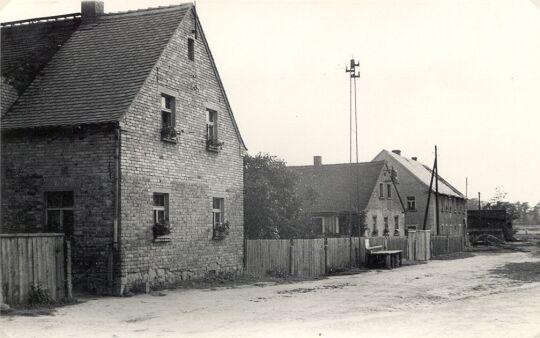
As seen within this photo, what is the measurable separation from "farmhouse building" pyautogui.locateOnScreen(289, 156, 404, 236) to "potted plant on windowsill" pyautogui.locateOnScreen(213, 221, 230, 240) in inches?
806

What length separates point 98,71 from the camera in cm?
1827

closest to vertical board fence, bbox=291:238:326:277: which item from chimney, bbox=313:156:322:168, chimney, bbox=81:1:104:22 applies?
chimney, bbox=81:1:104:22

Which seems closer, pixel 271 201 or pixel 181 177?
pixel 181 177

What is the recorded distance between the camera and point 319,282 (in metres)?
21.7

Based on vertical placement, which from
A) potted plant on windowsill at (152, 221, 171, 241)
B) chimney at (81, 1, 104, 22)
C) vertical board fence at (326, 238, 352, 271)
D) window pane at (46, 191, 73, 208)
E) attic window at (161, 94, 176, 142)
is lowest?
vertical board fence at (326, 238, 352, 271)

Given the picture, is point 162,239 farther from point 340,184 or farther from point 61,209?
point 340,184

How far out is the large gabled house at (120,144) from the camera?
640 inches

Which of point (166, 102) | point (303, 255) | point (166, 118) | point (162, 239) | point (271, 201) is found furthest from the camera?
point (271, 201)

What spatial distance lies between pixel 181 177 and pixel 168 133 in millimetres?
1587

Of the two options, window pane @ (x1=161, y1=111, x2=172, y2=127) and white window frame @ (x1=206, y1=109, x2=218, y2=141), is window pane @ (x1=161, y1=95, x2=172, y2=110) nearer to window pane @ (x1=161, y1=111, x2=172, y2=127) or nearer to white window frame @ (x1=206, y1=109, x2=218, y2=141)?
window pane @ (x1=161, y1=111, x2=172, y2=127)

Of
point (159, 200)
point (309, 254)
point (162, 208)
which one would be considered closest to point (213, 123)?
point (159, 200)

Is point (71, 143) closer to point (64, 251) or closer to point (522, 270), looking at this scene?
point (64, 251)

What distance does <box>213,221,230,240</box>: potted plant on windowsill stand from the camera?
2088cm

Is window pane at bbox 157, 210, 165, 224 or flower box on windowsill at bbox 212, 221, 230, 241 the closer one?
window pane at bbox 157, 210, 165, 224
